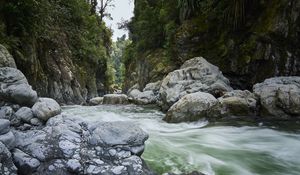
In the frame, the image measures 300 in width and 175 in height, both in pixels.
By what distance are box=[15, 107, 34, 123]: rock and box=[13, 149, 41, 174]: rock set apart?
24.7 inches

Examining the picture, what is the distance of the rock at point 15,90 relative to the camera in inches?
161

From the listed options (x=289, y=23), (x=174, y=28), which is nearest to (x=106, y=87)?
(x=174, y=28)

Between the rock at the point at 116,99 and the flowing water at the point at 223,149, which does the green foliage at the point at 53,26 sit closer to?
the rock at the point at 116,99

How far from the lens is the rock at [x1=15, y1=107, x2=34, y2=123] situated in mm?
3928

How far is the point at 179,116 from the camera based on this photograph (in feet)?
26.2

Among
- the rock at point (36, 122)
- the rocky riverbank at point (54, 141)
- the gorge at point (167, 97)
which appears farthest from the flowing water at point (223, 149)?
the rock at point (36, 122)

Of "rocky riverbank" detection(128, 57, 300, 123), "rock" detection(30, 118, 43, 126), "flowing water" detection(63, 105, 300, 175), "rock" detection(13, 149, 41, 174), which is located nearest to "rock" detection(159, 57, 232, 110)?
"rocky riverbank" detection(128, 57, 300, 123)

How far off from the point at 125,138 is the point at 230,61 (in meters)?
9.17

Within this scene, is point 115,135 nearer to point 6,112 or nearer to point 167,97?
point 6,112

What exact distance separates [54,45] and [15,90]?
38.2 feet

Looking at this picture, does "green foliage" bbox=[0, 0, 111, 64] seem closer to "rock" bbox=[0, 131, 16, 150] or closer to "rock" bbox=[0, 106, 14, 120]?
"rock" bbox=[0, 106, 14, 120]

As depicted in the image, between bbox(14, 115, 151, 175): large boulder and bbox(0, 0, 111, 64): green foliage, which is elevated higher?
bbox(0, 0, 111, 64): green foliage

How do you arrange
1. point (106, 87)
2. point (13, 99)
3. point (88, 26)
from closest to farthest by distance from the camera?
point (13, 99), point (88, 26), point (106, 87)

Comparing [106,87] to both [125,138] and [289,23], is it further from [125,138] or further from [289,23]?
[125,138]
